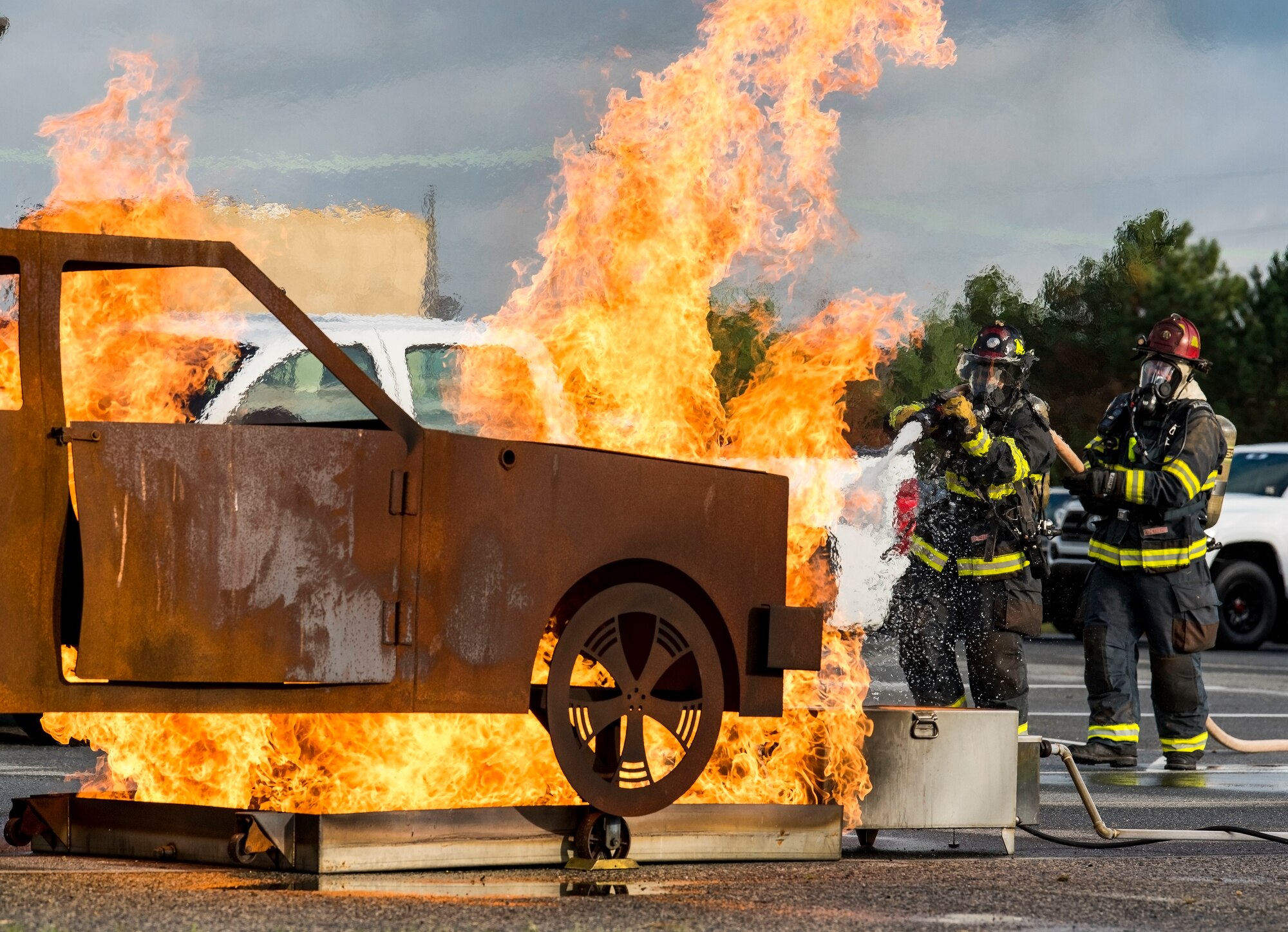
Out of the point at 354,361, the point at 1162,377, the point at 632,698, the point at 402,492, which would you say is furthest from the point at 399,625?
the point at 1162,377

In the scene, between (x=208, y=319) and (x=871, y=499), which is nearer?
(x=208, y=319)

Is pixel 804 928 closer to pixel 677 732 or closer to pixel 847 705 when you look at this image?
pixel 677 732

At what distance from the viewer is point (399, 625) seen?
5293 mm

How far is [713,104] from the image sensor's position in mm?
7016

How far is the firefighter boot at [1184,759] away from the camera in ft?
31.8

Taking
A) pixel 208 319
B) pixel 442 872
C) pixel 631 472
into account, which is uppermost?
pixel 208 319

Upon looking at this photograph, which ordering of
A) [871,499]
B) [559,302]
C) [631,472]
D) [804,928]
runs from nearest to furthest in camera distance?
[804,928], [631,472], [559,302], [871,499]

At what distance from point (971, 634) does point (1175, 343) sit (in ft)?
6.65

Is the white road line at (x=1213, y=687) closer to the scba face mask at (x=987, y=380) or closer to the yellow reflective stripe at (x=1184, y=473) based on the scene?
the yellow reflective stripe at (x=1184, y=473)

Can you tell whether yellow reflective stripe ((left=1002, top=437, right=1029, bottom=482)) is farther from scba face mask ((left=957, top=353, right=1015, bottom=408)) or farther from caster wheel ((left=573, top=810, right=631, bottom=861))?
caster wheel ((left=573, top=810, right=631, bottom=861))

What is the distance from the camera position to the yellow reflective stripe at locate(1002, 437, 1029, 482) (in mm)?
9055

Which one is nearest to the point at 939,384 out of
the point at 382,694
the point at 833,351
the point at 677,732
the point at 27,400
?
the point at 833,351

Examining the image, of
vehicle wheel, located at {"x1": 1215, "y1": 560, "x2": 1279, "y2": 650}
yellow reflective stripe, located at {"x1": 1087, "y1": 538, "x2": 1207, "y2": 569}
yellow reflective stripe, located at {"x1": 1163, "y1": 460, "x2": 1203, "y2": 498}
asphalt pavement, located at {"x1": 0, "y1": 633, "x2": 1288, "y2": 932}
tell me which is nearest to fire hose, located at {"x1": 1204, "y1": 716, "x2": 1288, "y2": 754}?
yellow reflective stripe, located at {"x1": 1087, "y1": 538, "x2": 1207, "y2": 569}

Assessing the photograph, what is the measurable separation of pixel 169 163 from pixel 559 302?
1424 mm
